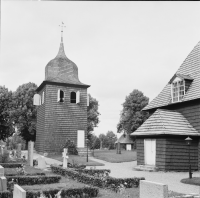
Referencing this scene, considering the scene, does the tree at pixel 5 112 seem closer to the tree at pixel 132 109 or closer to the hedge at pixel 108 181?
the tree at pixel 132 109

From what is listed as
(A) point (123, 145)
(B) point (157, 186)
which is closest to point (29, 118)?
(A) point (123, 145)

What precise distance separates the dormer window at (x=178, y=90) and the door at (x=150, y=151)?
13.5 feet

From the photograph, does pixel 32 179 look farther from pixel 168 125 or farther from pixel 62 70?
pixel 62 70

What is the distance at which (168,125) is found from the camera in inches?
837

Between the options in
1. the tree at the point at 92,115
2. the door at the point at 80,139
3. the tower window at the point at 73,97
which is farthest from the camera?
the tree at the point at 92,115

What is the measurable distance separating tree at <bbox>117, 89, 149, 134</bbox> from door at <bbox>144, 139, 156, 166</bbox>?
3394cm

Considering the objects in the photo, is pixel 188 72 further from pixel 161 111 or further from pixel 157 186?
pixel 157 186

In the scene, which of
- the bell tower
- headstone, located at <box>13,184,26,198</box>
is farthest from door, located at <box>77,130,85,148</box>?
headstone, located at <box>13,184,26,198</box>

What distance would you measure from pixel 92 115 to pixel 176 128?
127 ft

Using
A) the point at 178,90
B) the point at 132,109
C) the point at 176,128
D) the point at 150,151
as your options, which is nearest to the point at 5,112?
the point at 132,109

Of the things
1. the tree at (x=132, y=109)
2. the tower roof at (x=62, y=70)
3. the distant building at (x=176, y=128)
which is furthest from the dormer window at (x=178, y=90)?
the tree at (x=132, y=109)

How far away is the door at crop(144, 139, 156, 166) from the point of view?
21484 mm

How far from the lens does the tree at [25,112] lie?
49219mm

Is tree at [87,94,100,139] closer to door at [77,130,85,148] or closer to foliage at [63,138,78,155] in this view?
door at [77,130,85,148]
